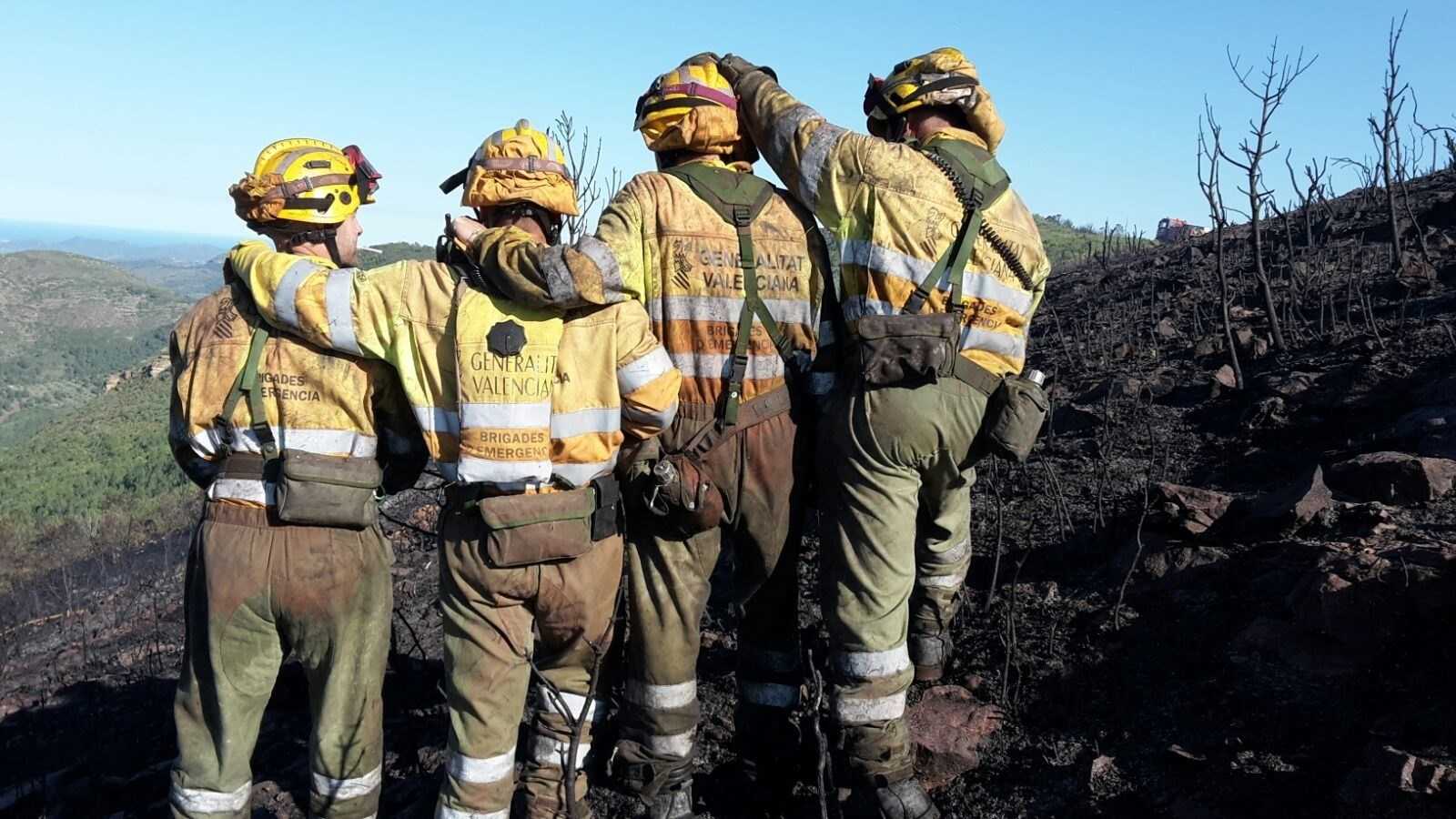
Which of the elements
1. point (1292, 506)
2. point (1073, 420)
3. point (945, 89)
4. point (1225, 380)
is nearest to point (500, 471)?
point (945, 89)

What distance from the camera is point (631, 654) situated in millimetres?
3189

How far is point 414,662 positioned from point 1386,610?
13.8ft

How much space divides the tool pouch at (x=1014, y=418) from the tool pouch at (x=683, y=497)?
0.94 metres

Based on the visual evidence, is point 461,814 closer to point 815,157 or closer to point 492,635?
point 492,635

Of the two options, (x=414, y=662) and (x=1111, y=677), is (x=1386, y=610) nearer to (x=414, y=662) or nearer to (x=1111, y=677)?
(x=1111, y=677)

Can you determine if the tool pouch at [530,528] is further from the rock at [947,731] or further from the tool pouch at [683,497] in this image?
the rock at [947,731]

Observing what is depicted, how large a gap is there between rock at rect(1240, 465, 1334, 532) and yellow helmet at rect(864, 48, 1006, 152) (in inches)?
88.9

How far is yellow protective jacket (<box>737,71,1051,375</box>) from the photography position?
3.09 metres

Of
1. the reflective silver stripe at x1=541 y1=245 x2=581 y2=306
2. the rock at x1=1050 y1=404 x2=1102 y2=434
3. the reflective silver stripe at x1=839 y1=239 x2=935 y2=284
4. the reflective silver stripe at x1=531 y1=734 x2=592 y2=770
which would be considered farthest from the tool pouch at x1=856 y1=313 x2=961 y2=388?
the rock at x1=1050 y1=404 x2=1102 y2=434

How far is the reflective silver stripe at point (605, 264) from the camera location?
2.72 meters

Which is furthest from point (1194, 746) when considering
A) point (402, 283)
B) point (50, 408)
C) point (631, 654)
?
point (50, 408)

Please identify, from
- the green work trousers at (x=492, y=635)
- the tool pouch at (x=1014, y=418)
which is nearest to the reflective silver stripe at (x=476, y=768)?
the green work trousers at (x=492, y=635)

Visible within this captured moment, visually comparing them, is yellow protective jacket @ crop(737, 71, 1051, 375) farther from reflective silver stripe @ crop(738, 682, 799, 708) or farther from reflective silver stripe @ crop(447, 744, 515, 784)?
reflective silver stripe @ crop(447, 744, 515, 784)

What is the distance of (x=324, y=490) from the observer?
2.73 meters
